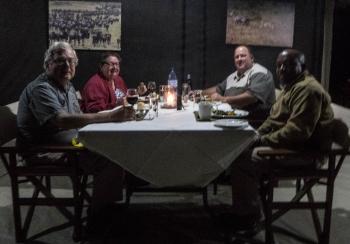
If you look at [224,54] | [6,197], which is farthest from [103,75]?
[224,54]

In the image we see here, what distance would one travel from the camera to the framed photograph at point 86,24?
4.97m

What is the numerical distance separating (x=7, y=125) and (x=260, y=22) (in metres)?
3.15

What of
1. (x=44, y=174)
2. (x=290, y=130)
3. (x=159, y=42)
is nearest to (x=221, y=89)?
(x=159, y=42)

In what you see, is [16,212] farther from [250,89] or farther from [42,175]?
[250,89]

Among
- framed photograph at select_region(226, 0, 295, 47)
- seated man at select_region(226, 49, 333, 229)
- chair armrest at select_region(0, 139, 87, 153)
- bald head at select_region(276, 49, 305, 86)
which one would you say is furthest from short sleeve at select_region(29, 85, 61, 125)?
framed photograph at select_region(226, 0, 295, 47)

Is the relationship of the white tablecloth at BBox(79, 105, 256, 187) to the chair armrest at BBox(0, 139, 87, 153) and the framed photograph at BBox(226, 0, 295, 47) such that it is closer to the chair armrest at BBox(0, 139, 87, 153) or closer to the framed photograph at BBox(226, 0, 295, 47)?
the chair armrest at BBox(0, 139, 87, 153)

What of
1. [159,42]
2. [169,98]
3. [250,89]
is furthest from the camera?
[159,42]

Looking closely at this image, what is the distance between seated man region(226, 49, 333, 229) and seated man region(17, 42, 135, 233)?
2.54ft

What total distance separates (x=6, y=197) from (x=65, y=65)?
134 cm

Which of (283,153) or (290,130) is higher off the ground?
(290,130)

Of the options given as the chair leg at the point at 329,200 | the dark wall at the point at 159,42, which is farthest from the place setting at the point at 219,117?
the dark wall at the point at 159,42

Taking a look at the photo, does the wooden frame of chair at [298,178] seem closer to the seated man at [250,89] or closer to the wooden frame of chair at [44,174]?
the wooden frame of chair at [44,174]

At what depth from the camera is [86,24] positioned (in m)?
5.01

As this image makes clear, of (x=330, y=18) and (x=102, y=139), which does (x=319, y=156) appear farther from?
(x=330, y=18)
